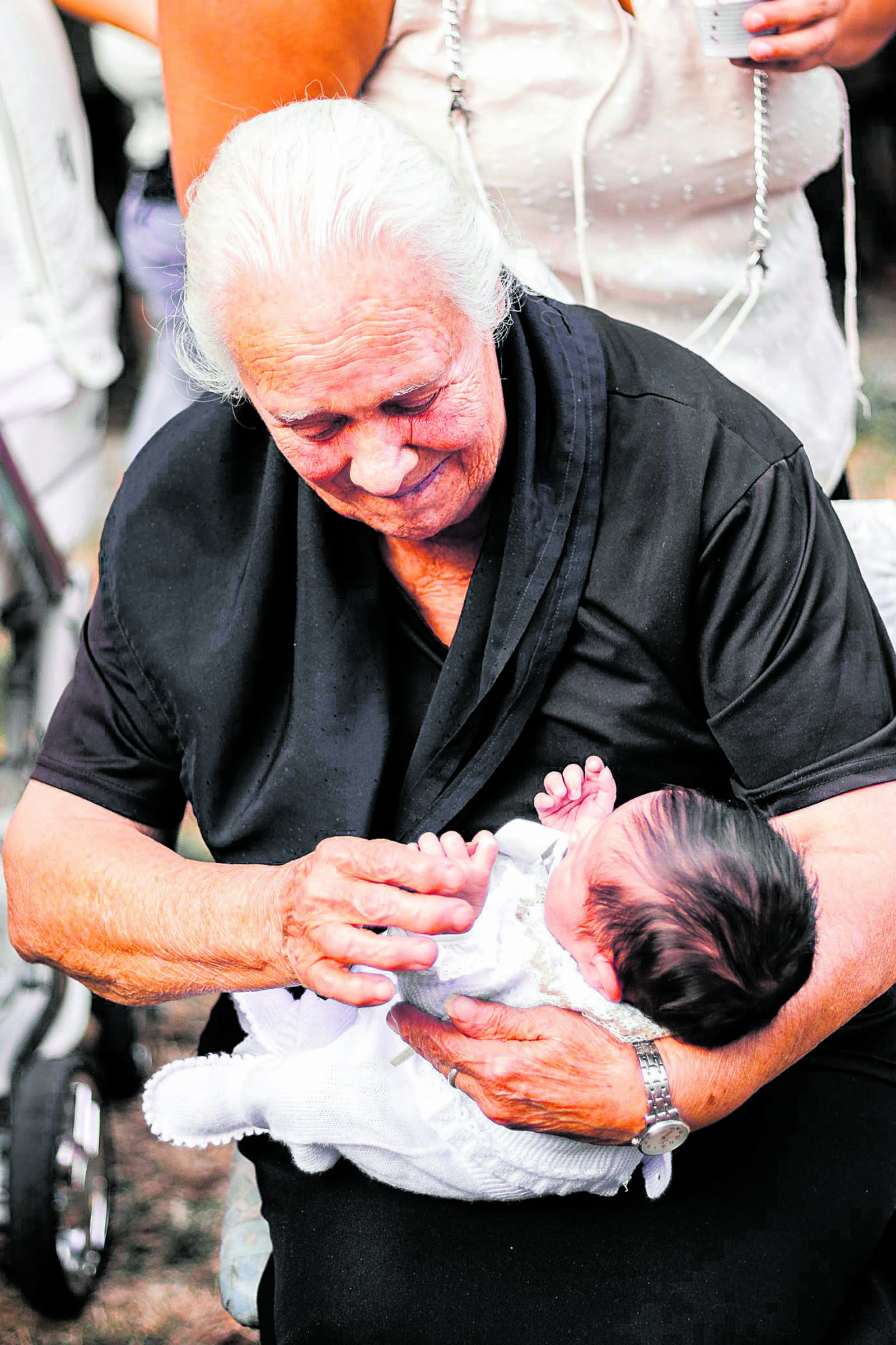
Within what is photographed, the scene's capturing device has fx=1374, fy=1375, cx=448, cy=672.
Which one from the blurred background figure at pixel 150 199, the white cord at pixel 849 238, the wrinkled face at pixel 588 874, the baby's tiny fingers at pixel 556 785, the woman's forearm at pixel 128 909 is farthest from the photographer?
the blurred background figure at pixel 150 199

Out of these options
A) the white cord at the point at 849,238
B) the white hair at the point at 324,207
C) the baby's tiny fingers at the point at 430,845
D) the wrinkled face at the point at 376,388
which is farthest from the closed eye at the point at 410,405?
the white cord at the point at 849,238

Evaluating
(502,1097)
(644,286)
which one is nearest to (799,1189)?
(502,1097)

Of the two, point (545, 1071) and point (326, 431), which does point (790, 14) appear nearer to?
point (326, 431)

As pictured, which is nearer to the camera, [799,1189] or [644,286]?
[799,1189]

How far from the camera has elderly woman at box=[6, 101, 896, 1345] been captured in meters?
1.49

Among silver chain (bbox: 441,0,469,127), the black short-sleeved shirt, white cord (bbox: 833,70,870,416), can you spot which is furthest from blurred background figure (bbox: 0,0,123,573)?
white cord (bbox: 833,70,870,416)

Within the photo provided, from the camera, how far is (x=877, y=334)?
253 inches

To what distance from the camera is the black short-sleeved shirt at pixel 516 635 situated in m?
1.68

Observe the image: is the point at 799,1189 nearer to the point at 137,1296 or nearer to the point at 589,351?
the point at 589,351

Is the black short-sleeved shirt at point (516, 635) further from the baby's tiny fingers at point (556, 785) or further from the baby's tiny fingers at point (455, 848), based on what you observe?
the baby's tiny fingers at point (455, 848)

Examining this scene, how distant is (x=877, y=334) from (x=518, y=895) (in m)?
5.43

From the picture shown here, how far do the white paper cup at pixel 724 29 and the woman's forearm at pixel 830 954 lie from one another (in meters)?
1.04

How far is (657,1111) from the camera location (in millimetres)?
1561

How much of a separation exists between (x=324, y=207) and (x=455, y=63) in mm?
666
